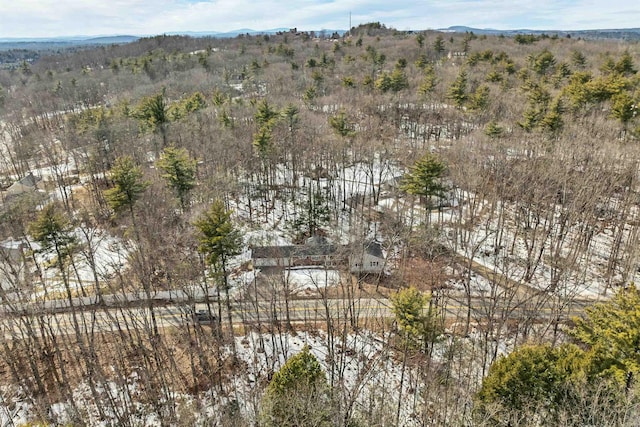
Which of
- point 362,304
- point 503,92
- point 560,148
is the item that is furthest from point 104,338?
point 503,92

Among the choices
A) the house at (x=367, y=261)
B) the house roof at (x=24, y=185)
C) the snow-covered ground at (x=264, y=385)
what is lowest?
the snow-covered ground at (x=264, y=385)

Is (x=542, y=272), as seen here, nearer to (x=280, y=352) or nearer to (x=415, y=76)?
(x=280, y=352)

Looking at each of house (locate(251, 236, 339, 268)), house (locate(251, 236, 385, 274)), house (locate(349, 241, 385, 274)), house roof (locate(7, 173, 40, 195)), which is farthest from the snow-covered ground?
house roof (locate(7, 173, 40, 195))

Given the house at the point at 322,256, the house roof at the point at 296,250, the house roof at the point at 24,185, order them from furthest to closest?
1. the house roof at the point at 24,185
2. the house roof at the point at 296,250
3. the house at the point at 322,256

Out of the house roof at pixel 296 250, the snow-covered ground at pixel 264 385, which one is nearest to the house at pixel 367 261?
the house roof at pixel 296 250

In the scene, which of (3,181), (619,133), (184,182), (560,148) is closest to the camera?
(184,182)

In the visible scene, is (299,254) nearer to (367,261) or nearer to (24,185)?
(367,261)

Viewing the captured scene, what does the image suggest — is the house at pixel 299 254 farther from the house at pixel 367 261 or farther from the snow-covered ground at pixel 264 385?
the snow-covered ground at pixel 264 385
